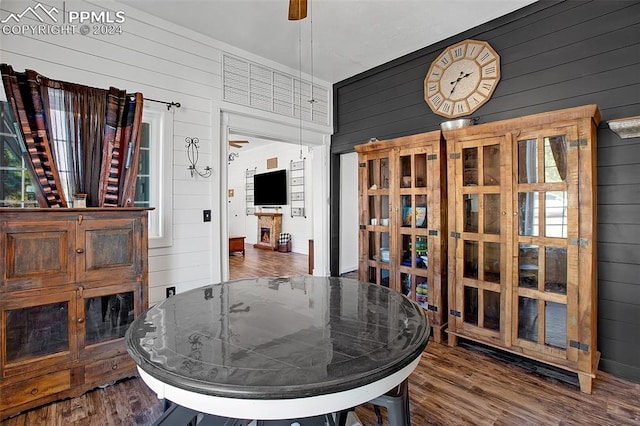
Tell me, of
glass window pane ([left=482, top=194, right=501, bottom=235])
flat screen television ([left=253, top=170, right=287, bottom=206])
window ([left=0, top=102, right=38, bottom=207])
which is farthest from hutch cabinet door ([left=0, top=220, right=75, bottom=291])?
flat screen television ([left=253, top=170, right=287, bottom=206])

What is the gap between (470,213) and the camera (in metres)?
2.66

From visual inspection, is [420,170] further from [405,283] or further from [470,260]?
[405,283]

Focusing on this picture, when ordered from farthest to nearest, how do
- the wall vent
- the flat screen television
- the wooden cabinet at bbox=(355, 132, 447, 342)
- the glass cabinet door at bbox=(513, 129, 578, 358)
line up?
the flat screen television
the wall vent
the wooden cabinet at bbox=(355, 132, 447, 342)
the glass cabinet door at bbox=(513, 129, 578, 358)

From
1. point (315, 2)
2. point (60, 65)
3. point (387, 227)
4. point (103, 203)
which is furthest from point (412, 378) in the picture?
point (60, 65)

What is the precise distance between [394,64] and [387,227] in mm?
1923

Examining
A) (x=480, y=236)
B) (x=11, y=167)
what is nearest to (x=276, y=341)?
(x=480, y=236)

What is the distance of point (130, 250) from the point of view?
222 cm

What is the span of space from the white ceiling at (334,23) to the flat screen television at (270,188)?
14.1ft

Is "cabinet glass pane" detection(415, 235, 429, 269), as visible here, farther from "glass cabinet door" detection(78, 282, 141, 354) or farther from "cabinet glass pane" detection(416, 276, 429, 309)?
"glass cabinet door" detection(78, 282, 141, 354)

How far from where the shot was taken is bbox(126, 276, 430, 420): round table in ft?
2.72

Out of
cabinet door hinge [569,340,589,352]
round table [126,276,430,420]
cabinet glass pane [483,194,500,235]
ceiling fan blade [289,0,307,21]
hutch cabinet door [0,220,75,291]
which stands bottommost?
cabinet door hinge [569,340,589,352]

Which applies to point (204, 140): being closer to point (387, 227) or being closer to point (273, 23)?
point (273, 23)

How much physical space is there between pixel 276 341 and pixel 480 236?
2.11m

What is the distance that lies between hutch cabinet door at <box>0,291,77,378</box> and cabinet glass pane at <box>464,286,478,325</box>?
Answer: 2.90 metres
